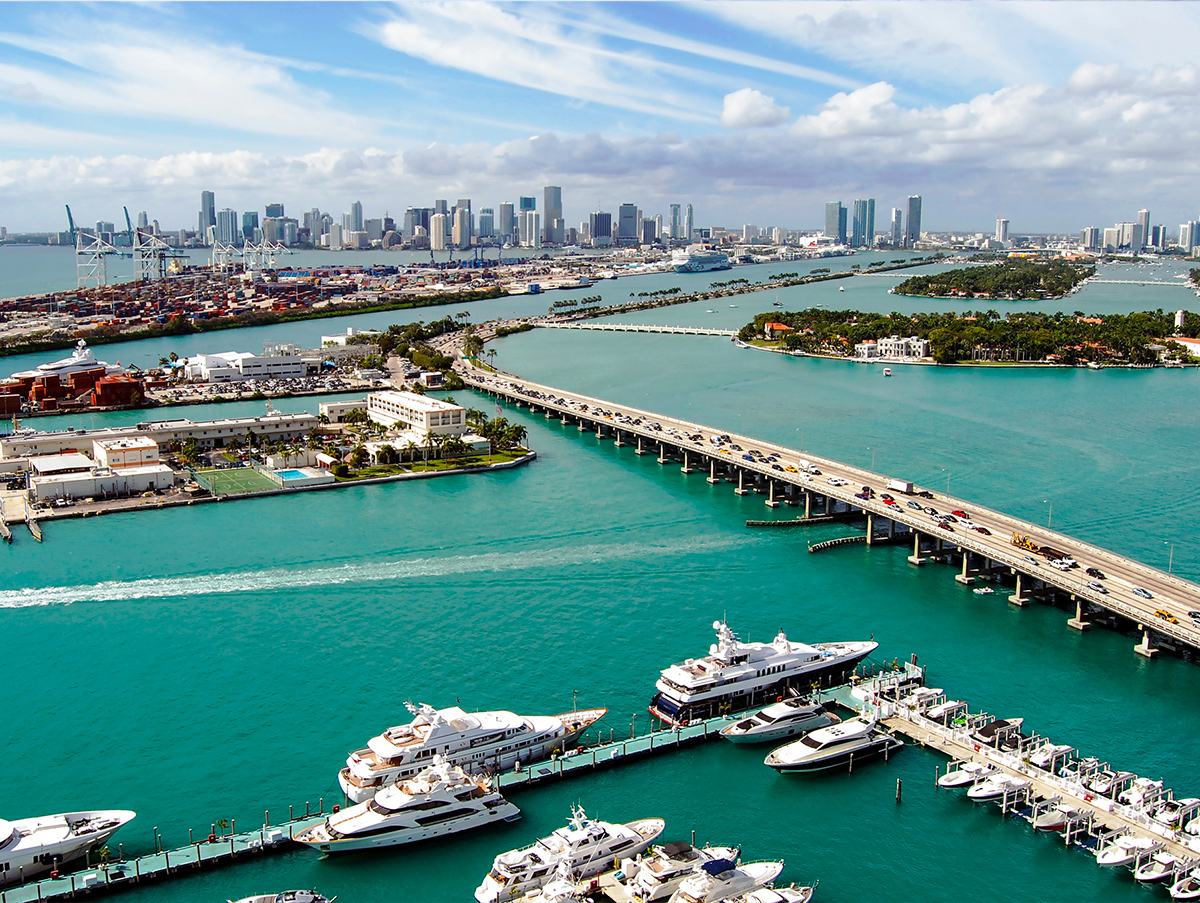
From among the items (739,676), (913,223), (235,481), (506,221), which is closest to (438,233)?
A: (506,221)

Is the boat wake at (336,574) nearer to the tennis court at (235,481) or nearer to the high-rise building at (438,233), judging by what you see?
the tennis court at (235,481)

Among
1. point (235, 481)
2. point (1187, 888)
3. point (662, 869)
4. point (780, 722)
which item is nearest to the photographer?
point (662, 869)

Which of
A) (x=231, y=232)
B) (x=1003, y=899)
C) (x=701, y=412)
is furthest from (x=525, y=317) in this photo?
(x=231, y=232)

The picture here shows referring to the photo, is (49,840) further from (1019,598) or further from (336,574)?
(1019,598)

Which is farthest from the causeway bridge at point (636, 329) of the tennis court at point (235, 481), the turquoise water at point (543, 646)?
the tennis court at point (235, 481)

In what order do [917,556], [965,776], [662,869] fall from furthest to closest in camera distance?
1. [917,556]
2. [965,776]
3. [662,869]

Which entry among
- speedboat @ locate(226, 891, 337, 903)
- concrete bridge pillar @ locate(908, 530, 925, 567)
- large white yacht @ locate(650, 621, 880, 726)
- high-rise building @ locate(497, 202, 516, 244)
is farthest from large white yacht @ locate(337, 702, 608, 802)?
high-rise building @ locate(497, 202, 516, 244)

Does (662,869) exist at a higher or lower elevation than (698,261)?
lower

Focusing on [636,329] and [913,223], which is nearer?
[636,329]
